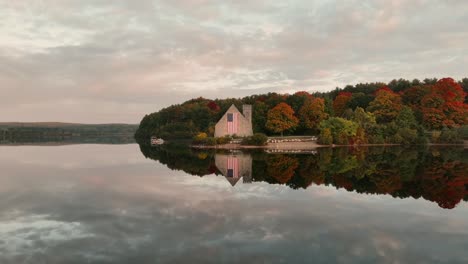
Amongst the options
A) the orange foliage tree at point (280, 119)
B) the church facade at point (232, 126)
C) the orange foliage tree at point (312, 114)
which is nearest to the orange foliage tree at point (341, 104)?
the orange foliage tree at point (312, 114)

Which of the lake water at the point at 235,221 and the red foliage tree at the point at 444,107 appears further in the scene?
the red foliage tree at the point at 444,107

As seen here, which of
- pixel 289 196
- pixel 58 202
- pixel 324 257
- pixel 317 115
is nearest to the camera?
pixel 324 257

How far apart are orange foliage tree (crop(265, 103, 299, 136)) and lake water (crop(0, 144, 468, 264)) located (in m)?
58.2

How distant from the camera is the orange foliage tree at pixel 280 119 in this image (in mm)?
82875

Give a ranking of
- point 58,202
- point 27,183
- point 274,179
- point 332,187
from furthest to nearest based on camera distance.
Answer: point 274,179
point 27,183
point 332,187
point 58,202

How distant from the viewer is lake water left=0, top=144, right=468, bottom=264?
384 inches

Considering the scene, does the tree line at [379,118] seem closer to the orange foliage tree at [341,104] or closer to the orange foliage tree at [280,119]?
the orange foliage tree at [280,119]

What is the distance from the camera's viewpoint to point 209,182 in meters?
24.5

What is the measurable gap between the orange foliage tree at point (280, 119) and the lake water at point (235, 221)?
58.2 metres

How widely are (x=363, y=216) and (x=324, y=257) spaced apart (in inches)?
222

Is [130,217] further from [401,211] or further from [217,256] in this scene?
[401,211]

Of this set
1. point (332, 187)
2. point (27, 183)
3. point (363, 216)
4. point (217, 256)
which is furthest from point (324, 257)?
point (27, 183)

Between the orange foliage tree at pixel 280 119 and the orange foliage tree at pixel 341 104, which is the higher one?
the orange foliage tree at pixel 341 104

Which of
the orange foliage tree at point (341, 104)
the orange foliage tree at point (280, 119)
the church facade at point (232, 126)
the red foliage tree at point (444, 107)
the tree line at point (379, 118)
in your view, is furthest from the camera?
the orange foliage tree at point (341, 104)
